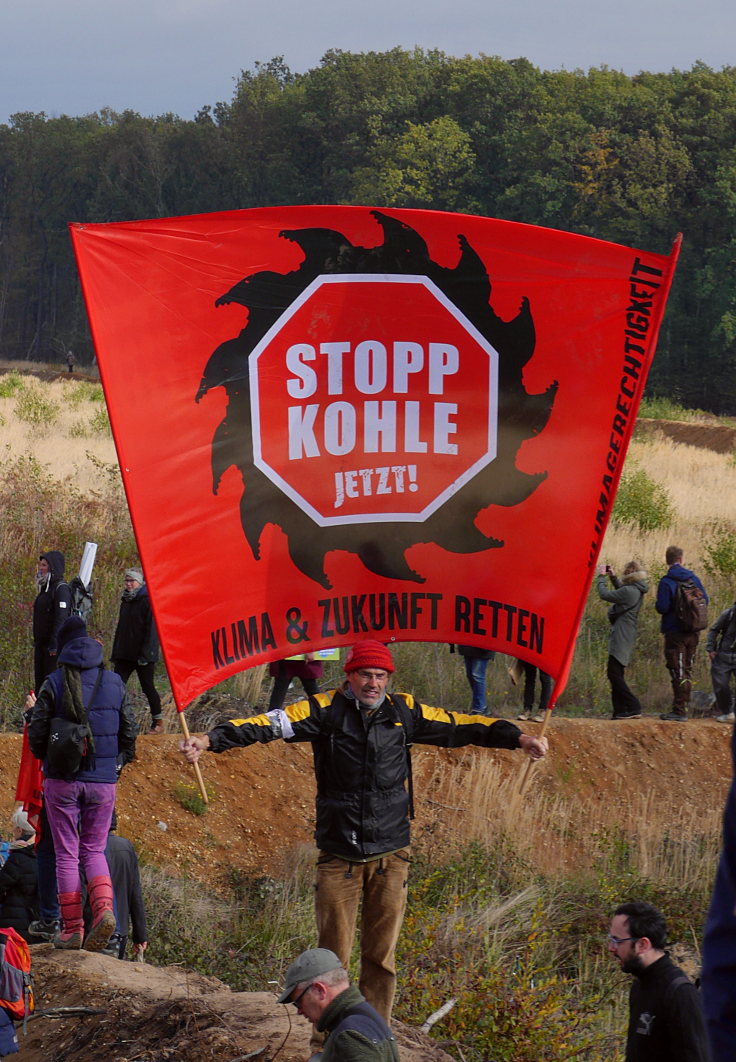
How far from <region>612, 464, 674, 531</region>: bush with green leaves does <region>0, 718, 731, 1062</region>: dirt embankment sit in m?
6.77

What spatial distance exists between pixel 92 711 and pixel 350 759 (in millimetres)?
1973

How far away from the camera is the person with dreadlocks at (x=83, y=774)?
6906 millimetres

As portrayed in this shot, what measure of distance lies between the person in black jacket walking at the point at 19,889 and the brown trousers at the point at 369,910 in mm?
2723

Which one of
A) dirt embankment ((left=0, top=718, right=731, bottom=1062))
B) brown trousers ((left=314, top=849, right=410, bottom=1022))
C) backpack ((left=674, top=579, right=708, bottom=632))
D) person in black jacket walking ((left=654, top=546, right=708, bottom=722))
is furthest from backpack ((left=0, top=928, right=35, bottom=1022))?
backpack ((left=674, top=579, right=708, bottom=632))

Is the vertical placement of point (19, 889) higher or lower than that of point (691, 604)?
lower

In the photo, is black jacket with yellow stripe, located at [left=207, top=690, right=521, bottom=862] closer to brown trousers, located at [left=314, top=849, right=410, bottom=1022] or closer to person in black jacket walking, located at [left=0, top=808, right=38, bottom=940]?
brown trousers, located at [left=314, top=849, right=410, bottom=1022]

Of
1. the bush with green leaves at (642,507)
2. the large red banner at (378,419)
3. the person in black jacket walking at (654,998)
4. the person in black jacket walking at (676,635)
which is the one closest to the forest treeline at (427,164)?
the bush with green leaves at (642,507)

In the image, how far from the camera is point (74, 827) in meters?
7.04

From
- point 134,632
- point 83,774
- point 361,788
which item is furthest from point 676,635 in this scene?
point 361,788

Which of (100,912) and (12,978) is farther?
(100,912)

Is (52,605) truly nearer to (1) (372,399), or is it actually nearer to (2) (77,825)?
(2) (77,825)

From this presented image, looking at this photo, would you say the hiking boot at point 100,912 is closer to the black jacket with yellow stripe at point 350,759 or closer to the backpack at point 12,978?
the backpack at point 12,978

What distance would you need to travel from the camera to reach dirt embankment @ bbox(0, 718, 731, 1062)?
5.88 meters

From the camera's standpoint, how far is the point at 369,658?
5.54 meters
